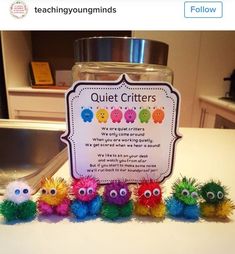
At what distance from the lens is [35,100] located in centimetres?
202

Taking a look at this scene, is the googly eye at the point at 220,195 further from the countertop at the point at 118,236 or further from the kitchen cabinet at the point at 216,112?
the kitchen cabinet at the point at 216,112

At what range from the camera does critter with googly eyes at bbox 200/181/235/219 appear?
1.14 feet

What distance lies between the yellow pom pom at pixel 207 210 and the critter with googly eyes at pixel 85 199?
0.50ft

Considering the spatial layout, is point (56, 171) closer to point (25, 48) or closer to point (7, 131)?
point (7, 131)

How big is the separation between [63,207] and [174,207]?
160mm

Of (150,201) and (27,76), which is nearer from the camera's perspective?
A: (150,201)

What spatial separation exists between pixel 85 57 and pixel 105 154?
161mm

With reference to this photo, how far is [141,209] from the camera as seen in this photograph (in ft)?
1.18

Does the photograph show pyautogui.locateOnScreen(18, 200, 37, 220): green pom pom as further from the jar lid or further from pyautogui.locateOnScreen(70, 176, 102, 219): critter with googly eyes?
the jar lid

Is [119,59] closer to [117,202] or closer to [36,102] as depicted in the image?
[117,202]
